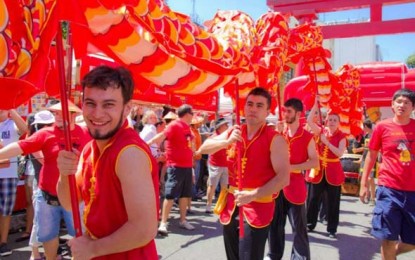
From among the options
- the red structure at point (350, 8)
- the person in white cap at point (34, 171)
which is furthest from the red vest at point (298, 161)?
the red structure at point (350, 8)

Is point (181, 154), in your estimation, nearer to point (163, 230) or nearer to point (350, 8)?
point (163, 230)

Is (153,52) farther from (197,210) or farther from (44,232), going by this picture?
(197,210)

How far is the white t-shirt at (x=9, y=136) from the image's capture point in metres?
4.54

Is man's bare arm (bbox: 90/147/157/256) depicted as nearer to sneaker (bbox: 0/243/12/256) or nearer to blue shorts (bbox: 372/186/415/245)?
blue shorts (bbox: 372/186/415/245)

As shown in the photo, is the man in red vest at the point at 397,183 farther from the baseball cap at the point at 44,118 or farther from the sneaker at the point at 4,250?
the sneaker at the point at 4,250

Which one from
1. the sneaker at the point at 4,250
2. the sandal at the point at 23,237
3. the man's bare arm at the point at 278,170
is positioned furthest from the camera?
the sandal at the point at 23,237

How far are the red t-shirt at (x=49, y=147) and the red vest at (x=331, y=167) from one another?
3.48 metres

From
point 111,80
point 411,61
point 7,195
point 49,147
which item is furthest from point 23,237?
point 411,61

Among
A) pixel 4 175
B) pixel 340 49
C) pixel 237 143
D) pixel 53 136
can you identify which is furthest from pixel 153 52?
pixel 340 49

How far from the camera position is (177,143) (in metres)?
5.81

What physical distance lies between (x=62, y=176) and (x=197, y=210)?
5398 millimetres

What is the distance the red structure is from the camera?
8.77 metres

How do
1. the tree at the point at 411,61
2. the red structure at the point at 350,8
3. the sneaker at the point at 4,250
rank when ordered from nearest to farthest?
the sneaker at the point at 4,250, the red structure at the point at 350,8, the tree at the point at 411,61

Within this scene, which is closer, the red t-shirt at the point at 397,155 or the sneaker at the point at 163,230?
the red t-shirt at the point at 397,155
